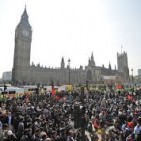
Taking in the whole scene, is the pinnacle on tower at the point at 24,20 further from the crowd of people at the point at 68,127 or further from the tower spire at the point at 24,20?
the crowd of people at the point at 68,127

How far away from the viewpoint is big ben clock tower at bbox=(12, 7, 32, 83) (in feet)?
345

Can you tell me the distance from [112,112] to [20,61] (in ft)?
297

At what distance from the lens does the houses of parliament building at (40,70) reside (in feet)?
346

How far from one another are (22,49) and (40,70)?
14.0 meters

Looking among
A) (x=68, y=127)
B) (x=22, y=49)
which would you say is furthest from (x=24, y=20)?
(x=68, y=127)

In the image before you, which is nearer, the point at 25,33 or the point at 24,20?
the point at 25,33

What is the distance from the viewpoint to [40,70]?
118 m

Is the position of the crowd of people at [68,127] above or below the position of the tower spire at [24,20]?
below

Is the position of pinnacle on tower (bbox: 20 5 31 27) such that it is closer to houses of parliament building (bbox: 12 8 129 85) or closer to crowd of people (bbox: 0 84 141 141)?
houses of parliament building (bbox: 12 8 129 85)

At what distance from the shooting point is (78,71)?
132m

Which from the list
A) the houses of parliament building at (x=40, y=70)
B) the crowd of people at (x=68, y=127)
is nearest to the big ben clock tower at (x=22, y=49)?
the houses of parliament building at (x=40, y=70)

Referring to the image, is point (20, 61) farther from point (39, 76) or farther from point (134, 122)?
point (134, 122)

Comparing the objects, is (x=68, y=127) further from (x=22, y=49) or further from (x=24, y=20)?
(x=24, y=20)

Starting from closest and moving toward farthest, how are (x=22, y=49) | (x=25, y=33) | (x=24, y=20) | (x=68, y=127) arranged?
1. (x=68, y=127)
2. (x=22, y=49)
3. (x=25, y=33)
4. (x=24, y=20)
